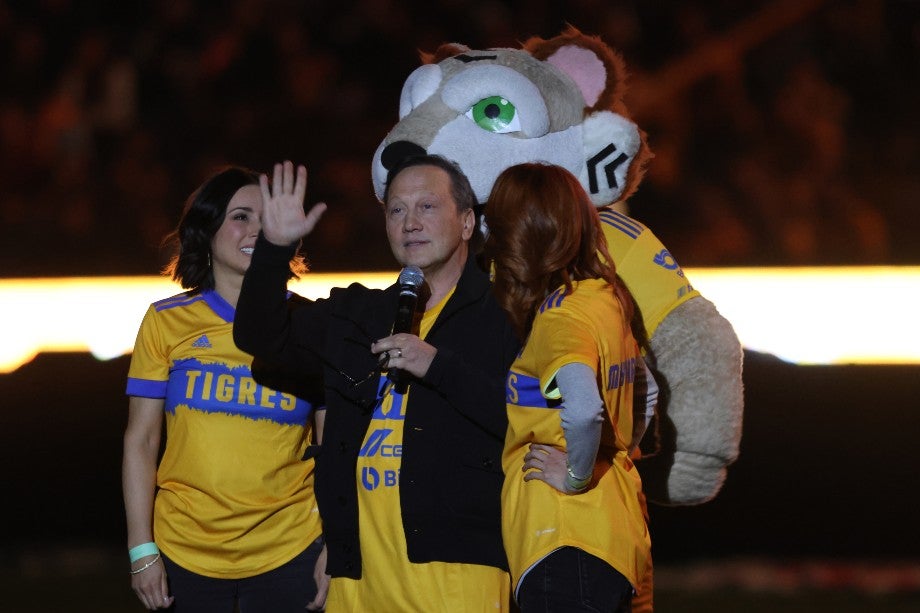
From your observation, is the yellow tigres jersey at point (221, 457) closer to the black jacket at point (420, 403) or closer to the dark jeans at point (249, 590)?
the dark jeans at point (249, 590)

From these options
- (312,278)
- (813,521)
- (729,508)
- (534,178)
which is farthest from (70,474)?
(534,178)

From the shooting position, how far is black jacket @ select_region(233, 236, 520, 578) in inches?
91.0

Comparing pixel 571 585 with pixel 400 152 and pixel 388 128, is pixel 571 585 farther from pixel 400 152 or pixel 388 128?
pixel 388 128

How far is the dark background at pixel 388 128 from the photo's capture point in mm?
4883

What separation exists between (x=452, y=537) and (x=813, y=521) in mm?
3138

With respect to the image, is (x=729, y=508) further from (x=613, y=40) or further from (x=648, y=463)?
(x=648, y=463)

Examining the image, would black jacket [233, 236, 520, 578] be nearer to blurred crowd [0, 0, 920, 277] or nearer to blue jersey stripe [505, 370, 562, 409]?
blue jersey stripe [505, 370, 562, 409]

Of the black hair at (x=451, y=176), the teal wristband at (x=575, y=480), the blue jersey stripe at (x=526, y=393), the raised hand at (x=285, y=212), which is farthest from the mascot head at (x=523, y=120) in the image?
the teal wristband at (x=575, y=480)

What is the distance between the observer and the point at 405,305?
2.31m

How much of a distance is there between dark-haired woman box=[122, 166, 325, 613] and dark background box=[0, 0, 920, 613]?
2.02 meters

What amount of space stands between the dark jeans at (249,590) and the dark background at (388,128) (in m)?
2.16

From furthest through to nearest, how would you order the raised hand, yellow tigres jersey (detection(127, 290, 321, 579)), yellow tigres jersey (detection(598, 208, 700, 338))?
yellow tigres jersey (detection(127, 290, 321, 579)), yellow tigres jersey (detection(598, 208, 700, 338)), the raised hand

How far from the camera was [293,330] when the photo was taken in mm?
2570

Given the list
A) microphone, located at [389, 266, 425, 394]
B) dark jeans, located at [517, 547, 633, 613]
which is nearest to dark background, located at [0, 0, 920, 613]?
microphone, located at [389, 266, 425, 394]
